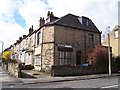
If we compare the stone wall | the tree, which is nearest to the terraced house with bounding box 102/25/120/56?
the stone wall

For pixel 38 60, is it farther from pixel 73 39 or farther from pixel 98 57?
pixel 98 57

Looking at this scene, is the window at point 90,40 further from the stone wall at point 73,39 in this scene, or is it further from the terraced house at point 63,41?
the stone wall at point 73,39

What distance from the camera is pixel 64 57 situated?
25.8 meters

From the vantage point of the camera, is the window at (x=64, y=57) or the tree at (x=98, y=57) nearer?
the tree at (x=98, y=57)

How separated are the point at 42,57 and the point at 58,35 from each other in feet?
12.7

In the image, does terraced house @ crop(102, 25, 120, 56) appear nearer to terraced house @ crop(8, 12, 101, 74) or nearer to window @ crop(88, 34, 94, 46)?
terraced house @ crop(8, 12, 101, 74)

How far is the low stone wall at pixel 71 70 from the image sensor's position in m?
20.6

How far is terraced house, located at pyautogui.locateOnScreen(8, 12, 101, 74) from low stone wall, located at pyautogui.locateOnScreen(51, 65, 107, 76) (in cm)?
137

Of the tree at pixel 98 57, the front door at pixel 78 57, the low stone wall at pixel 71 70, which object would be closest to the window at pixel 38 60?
the front door at pixel 78 57

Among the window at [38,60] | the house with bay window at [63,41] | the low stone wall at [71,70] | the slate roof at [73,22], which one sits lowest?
the low stone wall at [71,70]

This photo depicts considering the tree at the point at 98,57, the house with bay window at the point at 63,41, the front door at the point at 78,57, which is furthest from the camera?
the front door at the point at 78,57

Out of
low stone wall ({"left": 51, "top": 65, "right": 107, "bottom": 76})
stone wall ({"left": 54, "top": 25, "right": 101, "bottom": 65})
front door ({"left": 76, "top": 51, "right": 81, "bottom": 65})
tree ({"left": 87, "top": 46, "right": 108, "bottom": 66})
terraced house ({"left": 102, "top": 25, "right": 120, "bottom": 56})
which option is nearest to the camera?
low stone wall ({"left": 51, "top": 65, "right": 107, "bottom": 76})

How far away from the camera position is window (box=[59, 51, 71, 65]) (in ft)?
83.5

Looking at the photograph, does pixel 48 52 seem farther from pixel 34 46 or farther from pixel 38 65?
pixel 34 46
